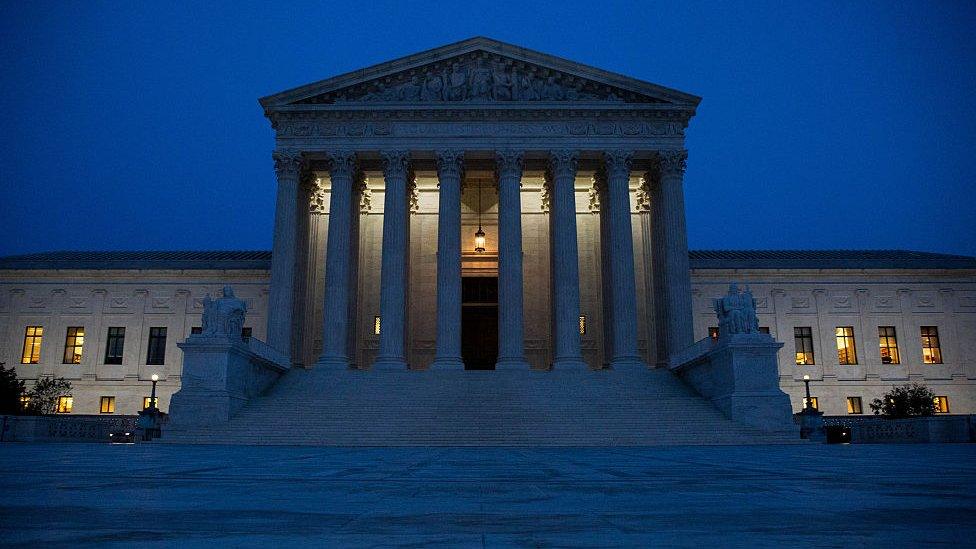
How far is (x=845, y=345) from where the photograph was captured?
50.1m

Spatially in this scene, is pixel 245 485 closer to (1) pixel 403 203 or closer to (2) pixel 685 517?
(2) pixel 685 517

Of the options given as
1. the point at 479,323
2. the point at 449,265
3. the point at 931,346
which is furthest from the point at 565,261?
the point at 931,346

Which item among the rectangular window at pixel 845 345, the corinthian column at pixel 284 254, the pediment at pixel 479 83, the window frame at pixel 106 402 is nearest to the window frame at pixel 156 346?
the window frame at pixel 106 402

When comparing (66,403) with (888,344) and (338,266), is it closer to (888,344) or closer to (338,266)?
(338,266)

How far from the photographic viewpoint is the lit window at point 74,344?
1953 inches

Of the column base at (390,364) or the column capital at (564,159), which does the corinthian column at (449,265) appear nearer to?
the column base at (390,364)

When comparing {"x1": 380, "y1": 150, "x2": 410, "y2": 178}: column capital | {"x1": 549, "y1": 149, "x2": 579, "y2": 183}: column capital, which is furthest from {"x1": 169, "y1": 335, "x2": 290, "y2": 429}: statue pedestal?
{"x1": 549, "y1": 149, "x2": 579, "y2": 183}: column capital

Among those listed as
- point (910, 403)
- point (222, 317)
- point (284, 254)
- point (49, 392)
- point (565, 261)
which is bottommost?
point (910, 403)

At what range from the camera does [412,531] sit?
14.8ft

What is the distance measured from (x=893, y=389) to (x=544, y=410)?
31.1 meters

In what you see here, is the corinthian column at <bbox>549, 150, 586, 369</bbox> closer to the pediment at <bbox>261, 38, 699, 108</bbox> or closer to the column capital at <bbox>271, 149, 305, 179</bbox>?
the pediment at <bbox>261, 38, 699, 108</bbox>

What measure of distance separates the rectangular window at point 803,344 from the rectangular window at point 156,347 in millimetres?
44130

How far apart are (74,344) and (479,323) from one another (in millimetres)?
28498

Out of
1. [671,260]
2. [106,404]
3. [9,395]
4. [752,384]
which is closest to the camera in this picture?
[752,384]
